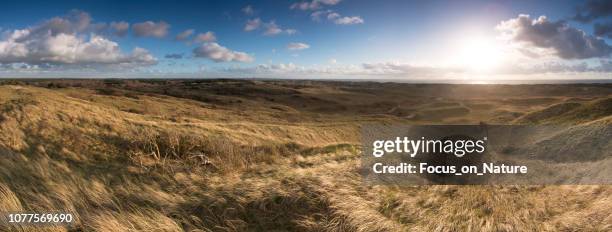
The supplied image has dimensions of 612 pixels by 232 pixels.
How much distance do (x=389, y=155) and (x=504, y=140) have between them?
11126mm

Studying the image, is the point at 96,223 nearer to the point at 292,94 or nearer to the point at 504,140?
the point at 504,140

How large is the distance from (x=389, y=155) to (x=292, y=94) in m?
68.1

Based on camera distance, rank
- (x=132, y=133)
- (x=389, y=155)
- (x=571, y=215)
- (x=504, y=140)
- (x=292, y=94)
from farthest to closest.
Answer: (x=292, y=94) → (x=504, y=140) → (x=132, y=133) → (x=389, y=155) → (x=571, y=215)

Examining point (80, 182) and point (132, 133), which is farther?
point (132, 133)

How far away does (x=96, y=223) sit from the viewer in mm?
6219

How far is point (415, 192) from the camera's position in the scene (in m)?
8.45

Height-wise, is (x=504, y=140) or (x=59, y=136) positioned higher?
(x=59, y=136)

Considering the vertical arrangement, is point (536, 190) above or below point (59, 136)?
below

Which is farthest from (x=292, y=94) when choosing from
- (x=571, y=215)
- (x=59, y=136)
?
(x=571, y=215)

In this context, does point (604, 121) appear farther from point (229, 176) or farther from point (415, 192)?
point (229, 176)

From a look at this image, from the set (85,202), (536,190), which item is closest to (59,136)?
(85,202)

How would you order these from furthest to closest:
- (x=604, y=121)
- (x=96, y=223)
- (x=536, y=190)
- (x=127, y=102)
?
(x=127, y=102)
(x=604, y=121)
(x=536, y=190)
(x=96, y=223)

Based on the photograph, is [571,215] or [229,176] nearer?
[571,215]

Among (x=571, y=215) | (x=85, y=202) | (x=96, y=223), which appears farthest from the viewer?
(x=85, y=202)
